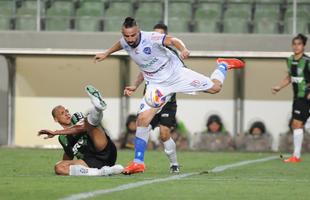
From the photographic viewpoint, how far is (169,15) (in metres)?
22.3

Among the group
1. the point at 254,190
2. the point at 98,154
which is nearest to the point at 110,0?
the point at 98,154

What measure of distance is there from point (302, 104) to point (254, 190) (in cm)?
643

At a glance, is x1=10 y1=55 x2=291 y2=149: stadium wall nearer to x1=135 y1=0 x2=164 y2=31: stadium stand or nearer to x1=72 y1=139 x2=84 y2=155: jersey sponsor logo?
x1=135 y1=0 x2=164 y2=31: stadium stand

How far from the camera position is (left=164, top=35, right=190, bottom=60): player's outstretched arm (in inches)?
429

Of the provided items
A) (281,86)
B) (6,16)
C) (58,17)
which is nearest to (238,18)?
(58,17)

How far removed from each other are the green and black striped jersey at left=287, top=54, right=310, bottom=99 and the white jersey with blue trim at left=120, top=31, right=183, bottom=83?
3880mm

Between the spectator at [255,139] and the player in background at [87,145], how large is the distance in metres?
10.4

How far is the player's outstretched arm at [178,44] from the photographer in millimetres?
10906

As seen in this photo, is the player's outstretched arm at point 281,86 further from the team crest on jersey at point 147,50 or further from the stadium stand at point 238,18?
the stadium stand at point 238,18

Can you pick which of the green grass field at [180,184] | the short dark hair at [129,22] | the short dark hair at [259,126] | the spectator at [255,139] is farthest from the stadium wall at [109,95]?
the short dark hair at [129,22]

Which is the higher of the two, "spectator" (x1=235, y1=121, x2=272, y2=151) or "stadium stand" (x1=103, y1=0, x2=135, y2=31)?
"stadium stand" (x1=103, y1=0, x2=135, y2=31)

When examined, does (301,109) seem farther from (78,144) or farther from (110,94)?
(110,94)

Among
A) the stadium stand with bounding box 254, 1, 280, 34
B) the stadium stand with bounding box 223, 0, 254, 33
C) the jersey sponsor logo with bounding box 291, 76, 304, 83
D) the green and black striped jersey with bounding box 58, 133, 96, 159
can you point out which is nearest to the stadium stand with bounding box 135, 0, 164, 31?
the stadium stand with bounding box 223, 0, 254, 33

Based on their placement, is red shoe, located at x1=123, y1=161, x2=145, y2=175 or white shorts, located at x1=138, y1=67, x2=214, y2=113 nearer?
red shoe, located at x1=123, y1=161, x2=145, y2=175
